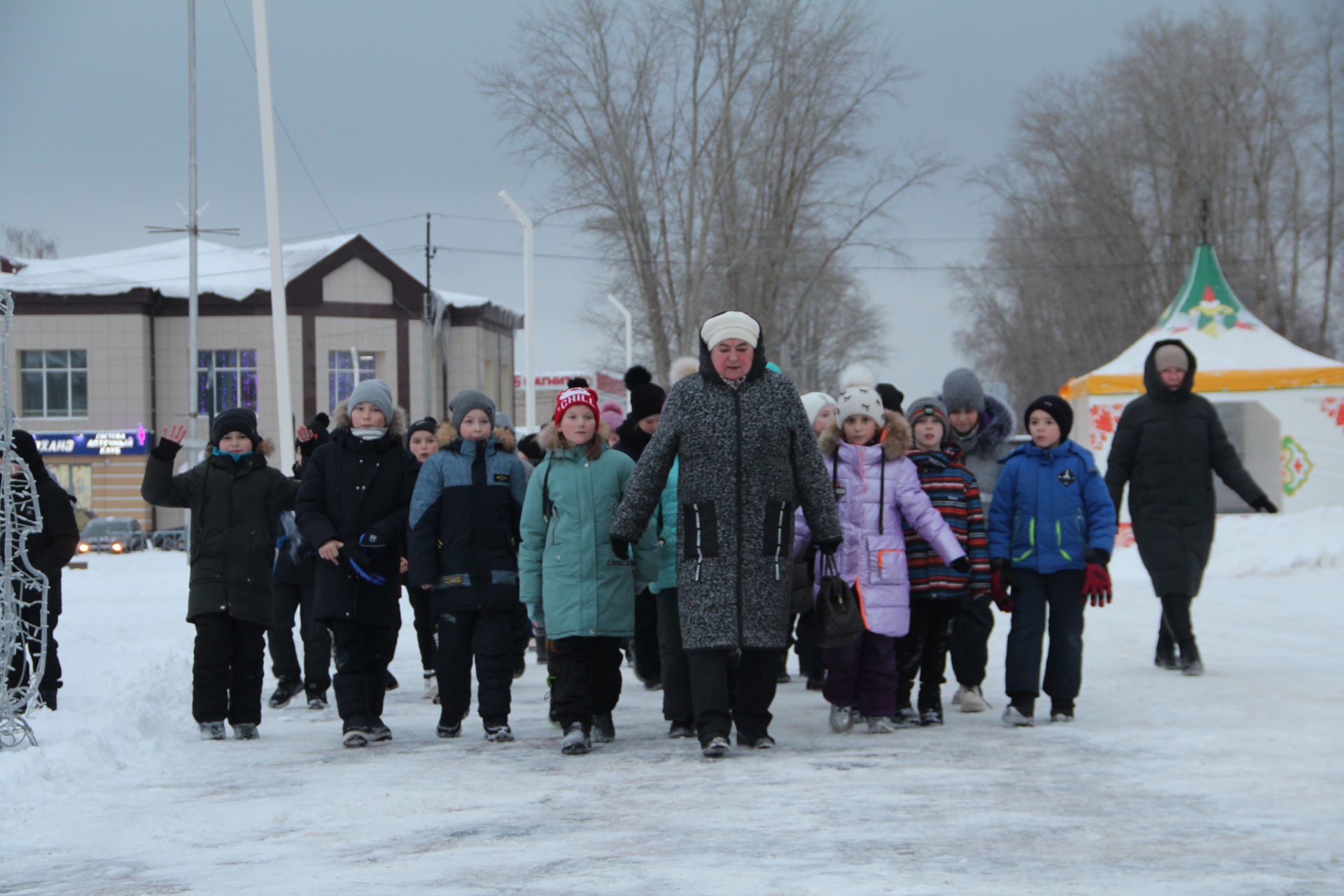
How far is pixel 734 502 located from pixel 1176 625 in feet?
14.1

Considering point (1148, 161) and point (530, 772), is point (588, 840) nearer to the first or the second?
point (530, 772)

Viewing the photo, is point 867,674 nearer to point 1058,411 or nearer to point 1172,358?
point 1058,411

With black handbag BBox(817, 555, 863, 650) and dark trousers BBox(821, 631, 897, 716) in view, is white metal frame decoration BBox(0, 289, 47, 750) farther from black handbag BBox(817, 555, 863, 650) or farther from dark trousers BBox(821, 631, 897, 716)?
dark trousers BBox(821, 631, 897, 716)

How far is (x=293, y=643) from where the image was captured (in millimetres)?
10016

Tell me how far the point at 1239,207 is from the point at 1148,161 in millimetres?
2958

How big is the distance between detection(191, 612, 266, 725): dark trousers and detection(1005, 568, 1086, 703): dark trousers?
4.01 metres

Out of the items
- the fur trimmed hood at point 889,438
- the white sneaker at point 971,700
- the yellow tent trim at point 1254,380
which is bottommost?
the white sneaker at point 971,700

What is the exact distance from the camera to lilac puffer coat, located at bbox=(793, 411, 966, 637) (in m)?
7.66

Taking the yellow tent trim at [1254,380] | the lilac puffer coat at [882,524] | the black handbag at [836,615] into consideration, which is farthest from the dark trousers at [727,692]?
the yellow tent trim at [1254,380]

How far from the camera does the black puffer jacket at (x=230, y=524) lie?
8.01m

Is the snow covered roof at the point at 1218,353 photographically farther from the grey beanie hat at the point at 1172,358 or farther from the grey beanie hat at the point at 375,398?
the grey beanie hat at the point at 375,398

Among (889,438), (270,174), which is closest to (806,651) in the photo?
(889,438)

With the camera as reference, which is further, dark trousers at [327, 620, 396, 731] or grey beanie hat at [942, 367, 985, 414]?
grey beanie hat at [942, 367, 985, 414]

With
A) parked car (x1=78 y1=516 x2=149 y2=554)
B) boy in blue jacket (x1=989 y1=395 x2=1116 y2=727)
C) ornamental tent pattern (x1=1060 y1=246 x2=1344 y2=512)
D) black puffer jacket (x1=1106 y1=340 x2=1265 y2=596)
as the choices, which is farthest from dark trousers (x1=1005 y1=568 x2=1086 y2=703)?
parked car (x1=78 y1=516 x2=149 y2=554)
